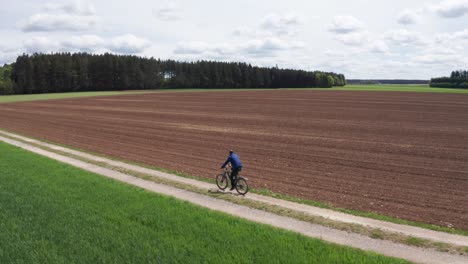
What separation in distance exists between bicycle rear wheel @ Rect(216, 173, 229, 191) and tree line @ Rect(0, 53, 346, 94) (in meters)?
115

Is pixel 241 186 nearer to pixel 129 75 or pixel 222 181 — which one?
pixel 222 181

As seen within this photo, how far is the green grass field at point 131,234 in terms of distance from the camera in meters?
8.90

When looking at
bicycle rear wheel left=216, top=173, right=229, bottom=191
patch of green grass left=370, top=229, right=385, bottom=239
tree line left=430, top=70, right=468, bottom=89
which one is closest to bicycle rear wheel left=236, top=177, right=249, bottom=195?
bicycle rear wheel left=216, top=173, right=229, bottom=191

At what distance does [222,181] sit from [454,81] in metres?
162

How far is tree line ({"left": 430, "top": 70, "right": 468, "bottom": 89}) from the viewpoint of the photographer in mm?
149325

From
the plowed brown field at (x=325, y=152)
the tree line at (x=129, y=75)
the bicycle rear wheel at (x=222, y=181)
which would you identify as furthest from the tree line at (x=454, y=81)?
the bicycle rear wheel at (x=222, y=181)

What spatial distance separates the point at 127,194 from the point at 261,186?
5187 mm

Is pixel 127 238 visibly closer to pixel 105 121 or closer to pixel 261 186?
pixel 261 186

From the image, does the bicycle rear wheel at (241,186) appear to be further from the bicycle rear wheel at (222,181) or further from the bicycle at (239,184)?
the bicycle rear wheel at (222,181)

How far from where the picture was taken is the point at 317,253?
8.98m

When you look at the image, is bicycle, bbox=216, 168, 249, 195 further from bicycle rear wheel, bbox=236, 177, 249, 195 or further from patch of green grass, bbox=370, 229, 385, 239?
patch of green grass, bbox=370, 229, 385, 239

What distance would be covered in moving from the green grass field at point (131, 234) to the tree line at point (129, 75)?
11454cm

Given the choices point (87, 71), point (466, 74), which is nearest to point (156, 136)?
point (87, 71)

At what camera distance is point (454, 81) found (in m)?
155
